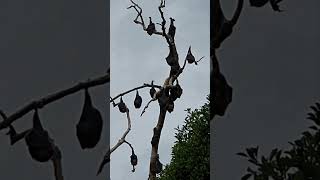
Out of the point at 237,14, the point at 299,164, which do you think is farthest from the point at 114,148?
the point at 299,164

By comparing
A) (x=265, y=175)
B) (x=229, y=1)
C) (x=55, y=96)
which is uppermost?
(x=229, y=1)

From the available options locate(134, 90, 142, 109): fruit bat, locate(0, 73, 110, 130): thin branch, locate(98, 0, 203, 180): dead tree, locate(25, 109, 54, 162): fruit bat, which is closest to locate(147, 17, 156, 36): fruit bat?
locate(98, 0, 203, 180): dead tree

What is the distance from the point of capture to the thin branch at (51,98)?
1.33 meters

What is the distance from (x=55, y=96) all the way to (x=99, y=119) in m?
0.12

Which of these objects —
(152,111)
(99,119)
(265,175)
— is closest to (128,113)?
(152,111)

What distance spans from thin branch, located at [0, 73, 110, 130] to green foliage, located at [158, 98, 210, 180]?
3.17ft

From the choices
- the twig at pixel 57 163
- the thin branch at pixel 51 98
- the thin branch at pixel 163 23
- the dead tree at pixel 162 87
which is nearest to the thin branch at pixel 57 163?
the twig at pixel 57 163

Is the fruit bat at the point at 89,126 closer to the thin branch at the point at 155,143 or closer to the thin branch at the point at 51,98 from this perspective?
the thin branch at the point at 51,98

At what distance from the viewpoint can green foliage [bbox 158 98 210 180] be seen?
2.35 m

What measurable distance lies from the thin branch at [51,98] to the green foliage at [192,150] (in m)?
0.97

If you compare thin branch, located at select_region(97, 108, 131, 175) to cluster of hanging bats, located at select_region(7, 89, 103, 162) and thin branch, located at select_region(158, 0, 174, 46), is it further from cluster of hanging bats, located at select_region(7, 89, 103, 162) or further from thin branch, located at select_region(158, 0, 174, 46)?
thin branch, located at select_region(158, 0, 174, 46)

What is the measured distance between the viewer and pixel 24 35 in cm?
136

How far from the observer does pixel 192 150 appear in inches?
96.3

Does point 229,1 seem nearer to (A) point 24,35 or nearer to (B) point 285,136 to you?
(B) point 285,136
